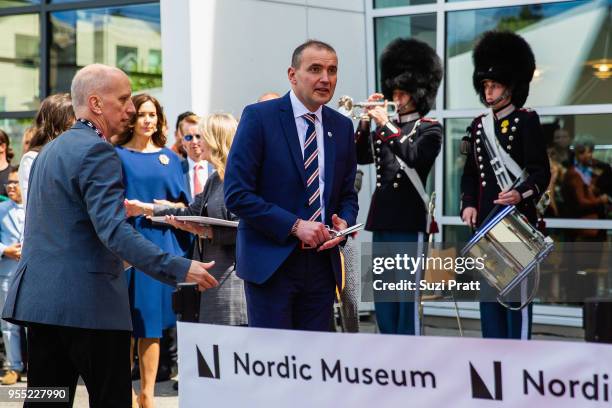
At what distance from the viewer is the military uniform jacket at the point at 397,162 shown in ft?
22.3

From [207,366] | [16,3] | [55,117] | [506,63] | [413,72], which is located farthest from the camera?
[16,3]

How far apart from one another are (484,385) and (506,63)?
4.32 metres

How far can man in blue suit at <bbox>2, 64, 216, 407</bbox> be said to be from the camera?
12.5ft

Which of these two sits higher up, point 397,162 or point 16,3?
point 16,3

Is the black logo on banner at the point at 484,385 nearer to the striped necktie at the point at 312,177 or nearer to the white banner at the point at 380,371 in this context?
the white banner at the point at 380,371

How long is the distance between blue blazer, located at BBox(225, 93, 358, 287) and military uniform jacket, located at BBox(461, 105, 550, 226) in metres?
2.05

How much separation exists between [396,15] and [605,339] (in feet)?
25.1

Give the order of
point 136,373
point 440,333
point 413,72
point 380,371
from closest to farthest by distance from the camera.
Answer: point 380,371 < point 136,373 < point 413,72 < point 440,333

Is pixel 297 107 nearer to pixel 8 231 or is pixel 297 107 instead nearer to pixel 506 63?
pixel 506 63

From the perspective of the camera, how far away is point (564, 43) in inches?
360

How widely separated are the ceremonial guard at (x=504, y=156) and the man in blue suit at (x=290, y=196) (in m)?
1.96

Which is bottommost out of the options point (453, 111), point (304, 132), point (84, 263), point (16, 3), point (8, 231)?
point (8, 231)

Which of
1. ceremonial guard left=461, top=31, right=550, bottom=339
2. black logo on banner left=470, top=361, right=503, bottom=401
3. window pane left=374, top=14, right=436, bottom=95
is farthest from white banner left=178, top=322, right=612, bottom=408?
window pane left=374, top=14, right=436, bottom=95

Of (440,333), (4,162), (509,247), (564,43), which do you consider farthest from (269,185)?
(564,43)
